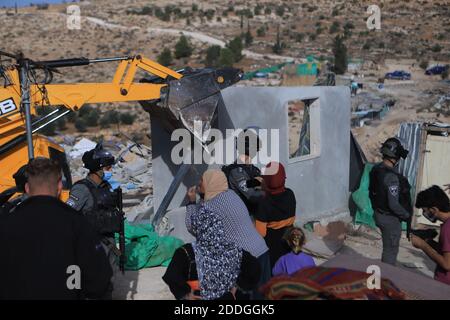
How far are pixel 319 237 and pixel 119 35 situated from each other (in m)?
43.7

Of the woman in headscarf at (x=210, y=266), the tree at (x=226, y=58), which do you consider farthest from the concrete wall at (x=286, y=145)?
the tree at (x=226, y=58)

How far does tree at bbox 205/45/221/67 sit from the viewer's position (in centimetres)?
4074

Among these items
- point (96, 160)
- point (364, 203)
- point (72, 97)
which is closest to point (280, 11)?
point (364, 203)

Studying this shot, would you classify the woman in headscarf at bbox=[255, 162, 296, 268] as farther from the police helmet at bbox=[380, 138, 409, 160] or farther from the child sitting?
the police helmet at bbox=[380, 138, 409, 160]

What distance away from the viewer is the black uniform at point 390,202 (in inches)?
222

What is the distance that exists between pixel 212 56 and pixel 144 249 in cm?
3539

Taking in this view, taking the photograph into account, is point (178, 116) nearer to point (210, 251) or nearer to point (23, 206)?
point (210, 251)

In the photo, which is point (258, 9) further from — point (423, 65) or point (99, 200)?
point (99, 200)

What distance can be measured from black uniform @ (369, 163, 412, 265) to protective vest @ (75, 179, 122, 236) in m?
2.48

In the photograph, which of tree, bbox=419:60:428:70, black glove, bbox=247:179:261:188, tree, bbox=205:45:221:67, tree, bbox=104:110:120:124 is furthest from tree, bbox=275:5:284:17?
black glove, bbox=247:179:261:188

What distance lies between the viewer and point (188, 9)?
204ft

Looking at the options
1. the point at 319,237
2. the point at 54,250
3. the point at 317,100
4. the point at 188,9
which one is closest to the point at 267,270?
the point at 54,250

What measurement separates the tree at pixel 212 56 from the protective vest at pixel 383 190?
115ft

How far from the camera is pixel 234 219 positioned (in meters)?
3.87
